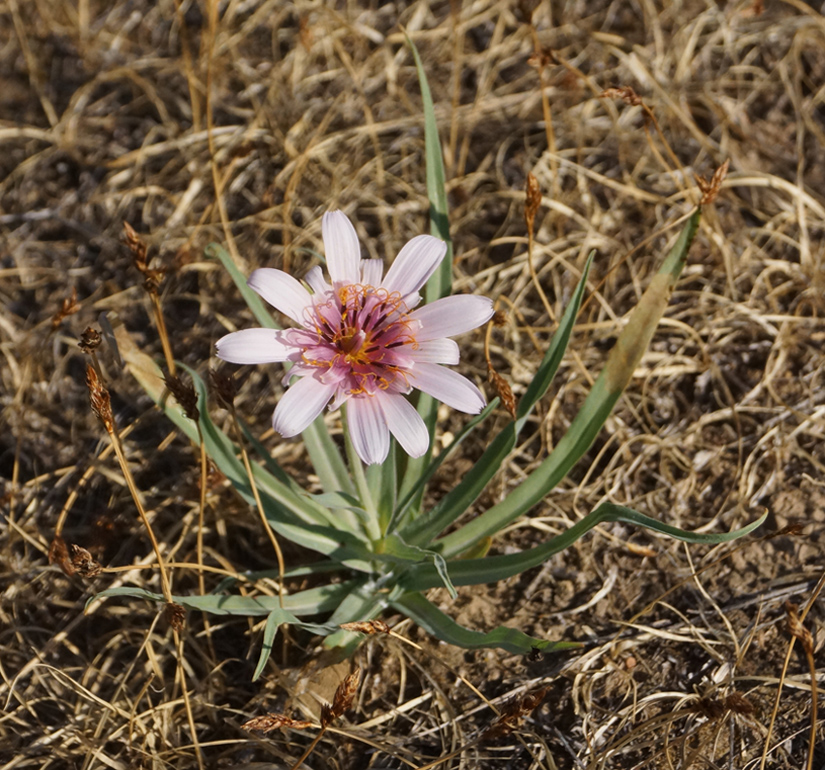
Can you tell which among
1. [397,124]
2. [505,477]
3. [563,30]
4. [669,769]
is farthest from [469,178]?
[669,769]

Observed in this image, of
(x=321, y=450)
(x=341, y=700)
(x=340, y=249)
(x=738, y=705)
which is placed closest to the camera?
(x=341, y=700)

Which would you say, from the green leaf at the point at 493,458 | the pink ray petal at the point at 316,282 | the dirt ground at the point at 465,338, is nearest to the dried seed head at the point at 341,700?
the dirt ground at the point at 465,338

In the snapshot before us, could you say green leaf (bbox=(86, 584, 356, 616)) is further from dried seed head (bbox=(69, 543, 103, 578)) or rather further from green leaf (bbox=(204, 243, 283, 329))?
green leaf (bbox=(204, 243, 283, 329))

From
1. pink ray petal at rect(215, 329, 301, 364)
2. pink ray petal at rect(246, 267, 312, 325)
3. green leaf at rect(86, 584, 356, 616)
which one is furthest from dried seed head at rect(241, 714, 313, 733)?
pink ray petal at rect(246, 267, 312, 325)

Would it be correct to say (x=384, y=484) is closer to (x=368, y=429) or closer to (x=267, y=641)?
(x=368, y=429)

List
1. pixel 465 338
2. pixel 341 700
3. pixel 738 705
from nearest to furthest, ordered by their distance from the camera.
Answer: pixel 341 700, pixel 738 705, pixel 465 338

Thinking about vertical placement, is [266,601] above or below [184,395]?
below

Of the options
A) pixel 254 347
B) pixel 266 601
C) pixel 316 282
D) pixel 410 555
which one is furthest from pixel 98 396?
pixel 410 555

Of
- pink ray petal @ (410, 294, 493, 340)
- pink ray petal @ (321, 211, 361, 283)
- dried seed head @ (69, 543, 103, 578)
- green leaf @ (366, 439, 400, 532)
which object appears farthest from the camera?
green leaf @ (366, 439, 400, 532)
